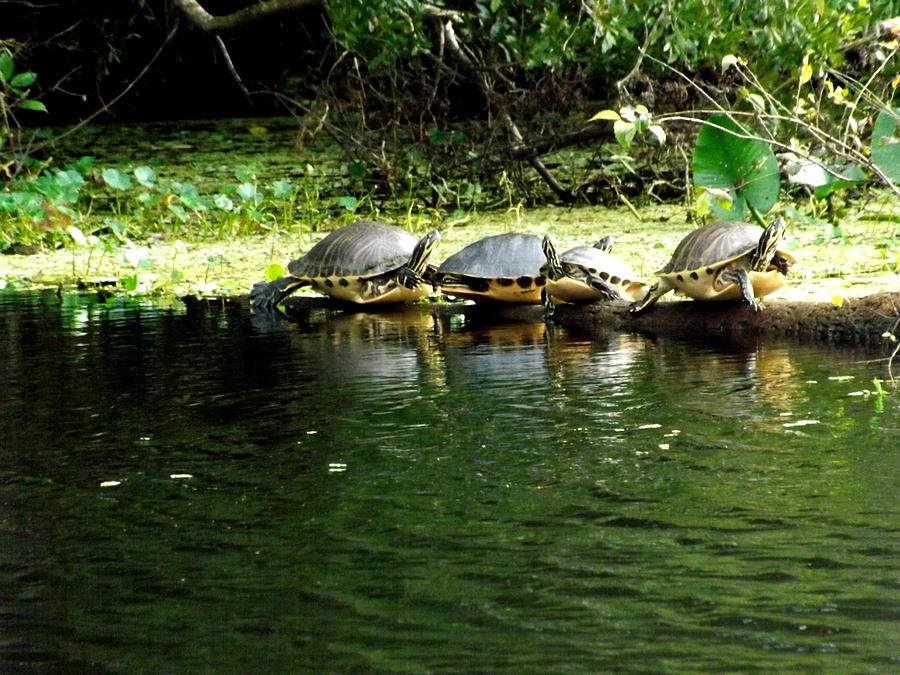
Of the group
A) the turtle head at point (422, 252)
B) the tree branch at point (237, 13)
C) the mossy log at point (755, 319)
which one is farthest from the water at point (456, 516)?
the tree branch at point (237, 13)

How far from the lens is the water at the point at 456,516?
2.44 metres

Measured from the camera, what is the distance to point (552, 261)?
6.61 metres

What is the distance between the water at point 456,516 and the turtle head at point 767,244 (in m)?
0.64

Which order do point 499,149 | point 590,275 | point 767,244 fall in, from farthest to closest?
point 499,149, point 590,275, point 767,244

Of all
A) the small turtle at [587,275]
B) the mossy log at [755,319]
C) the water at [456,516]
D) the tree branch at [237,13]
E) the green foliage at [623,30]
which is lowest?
the water at [456,516]

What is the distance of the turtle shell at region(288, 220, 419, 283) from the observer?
24.6 ft

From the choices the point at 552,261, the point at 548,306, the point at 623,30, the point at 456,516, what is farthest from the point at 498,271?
the point at 456,516

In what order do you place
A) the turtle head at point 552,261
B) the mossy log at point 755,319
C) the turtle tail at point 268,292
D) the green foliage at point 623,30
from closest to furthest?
the mossy log at point 755,319, the turtle head at point 552,261, the turtle tail at point 268,292, the green foliage at point 623,30

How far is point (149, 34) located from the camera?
14.8m

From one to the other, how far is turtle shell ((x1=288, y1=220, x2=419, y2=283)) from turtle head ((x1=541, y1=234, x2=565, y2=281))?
1174 mm

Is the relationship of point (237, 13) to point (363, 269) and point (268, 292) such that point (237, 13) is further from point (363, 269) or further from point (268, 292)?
point (363, 269)

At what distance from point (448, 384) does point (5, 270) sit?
17.9 ft

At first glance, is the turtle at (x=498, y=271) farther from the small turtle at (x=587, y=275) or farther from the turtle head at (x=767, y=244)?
the turtle head at (x=767, y=244)

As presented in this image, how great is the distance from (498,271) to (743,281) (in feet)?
5.15
